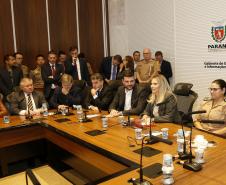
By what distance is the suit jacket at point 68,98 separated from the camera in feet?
16.2

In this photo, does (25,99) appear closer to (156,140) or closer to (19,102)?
(19,102)

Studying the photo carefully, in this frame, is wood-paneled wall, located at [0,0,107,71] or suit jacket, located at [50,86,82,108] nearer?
suit jacket, located at [50,86,82,108]

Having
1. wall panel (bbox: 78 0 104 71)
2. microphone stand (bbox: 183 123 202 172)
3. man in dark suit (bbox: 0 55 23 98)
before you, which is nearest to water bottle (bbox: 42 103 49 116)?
man in dark suit (bbox: 0 55 23 98)

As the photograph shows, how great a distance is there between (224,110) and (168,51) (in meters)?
4.35

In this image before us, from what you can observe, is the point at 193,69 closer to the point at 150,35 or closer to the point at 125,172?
the point at 150,35

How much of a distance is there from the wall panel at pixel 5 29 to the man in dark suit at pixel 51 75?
1574mm

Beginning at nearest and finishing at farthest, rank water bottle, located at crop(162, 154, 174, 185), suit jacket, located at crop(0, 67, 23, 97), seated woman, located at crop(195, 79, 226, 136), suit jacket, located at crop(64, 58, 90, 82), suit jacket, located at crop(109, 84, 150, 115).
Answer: water bottle, located at crop(162, 154, 174, 185), seated woman, located at crop(195, 79, 226, 136), suit jacket, located at crop(109, 84, 150, 115), suit jacket, located at crop(0, 67, 23, 97), suit jacket, located at crop(64, 58, 90, 82)

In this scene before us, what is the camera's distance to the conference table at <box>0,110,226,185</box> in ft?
6.75

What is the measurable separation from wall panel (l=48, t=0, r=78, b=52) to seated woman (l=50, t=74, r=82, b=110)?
3.42 meters

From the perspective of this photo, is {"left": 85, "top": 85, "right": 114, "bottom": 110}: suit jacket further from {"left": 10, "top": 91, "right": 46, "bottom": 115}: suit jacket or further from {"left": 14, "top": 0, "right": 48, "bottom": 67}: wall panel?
{"left": 14, "top": 0, "right": 48, "bottom": 67}: wall panel

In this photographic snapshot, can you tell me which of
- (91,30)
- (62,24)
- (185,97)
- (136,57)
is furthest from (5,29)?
(185,97)

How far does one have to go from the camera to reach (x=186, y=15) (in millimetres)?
7078

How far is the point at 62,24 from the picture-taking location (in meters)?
8.30

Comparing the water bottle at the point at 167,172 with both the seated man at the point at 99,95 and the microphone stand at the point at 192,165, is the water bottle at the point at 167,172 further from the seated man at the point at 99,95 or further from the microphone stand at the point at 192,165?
the seated man at the point at 99,95
